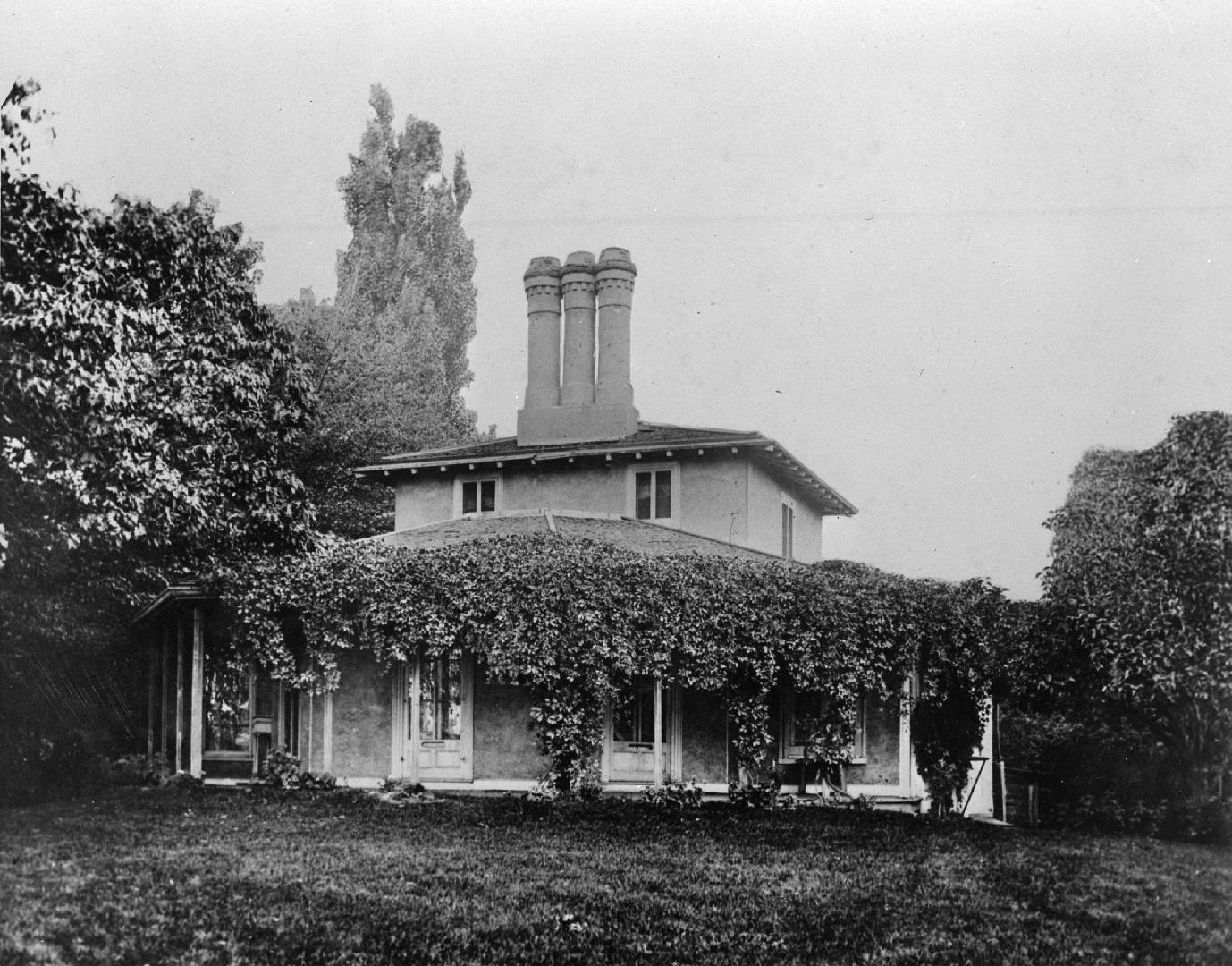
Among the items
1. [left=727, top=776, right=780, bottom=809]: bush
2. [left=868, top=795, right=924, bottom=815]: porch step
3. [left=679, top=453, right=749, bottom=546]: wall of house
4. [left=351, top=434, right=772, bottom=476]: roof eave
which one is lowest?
[left=868, top=795, right=924, bottom=815]: porch step

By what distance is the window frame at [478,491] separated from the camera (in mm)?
24469

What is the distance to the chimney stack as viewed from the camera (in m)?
24.5

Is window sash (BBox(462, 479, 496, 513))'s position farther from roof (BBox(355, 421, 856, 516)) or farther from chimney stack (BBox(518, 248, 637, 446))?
chimney stack (BBox(518, 248, 637, 446))

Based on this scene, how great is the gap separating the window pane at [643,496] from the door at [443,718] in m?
5.52

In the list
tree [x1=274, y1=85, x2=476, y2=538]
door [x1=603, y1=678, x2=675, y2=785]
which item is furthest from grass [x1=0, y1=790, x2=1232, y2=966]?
tree [x1=274, y1=85, x2=476, y2=538]

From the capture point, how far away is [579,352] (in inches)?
991

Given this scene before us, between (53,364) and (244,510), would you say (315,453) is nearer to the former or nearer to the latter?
(244,510)

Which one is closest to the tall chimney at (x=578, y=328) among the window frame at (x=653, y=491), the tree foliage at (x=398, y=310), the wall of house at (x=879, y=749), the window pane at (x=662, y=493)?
the window frame at (x=653, y=491)

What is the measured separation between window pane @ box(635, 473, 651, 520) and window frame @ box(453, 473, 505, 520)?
9.25ft

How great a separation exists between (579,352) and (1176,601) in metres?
13.2

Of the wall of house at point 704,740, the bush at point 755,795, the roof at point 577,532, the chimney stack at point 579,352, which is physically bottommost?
the bush at point 755,795

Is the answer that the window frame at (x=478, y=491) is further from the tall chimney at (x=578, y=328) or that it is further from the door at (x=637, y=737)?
the door at (x=637, y=737)

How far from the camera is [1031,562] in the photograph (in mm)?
25938

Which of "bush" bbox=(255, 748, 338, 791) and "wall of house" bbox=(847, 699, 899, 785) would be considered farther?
"wall of house" bbox=(847, 699, 899, 785)
